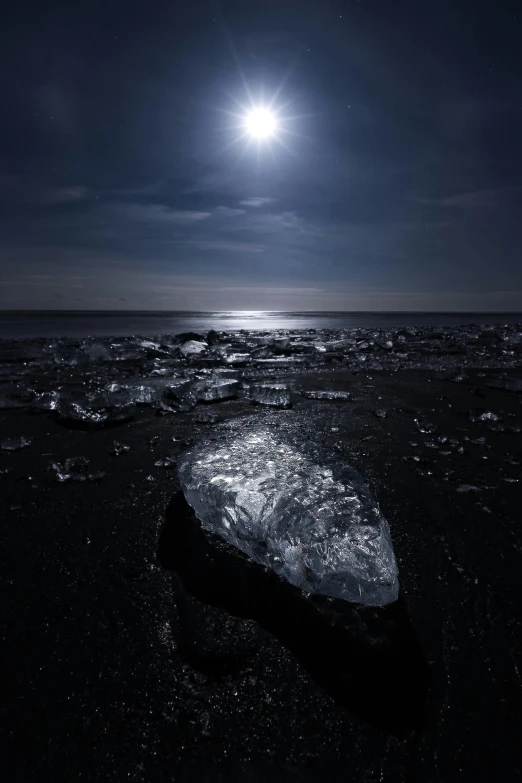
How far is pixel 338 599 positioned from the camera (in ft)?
3.96

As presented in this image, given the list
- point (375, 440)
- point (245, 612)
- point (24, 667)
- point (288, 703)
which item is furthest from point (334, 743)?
point (375, 440)

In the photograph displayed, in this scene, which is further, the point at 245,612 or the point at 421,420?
the point at 421,420

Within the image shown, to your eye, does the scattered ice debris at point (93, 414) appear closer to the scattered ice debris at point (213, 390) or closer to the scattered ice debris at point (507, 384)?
the scattered ice debris at point (213, 390)

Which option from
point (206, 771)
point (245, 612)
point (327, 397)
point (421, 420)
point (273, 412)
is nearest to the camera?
point (206, 771)

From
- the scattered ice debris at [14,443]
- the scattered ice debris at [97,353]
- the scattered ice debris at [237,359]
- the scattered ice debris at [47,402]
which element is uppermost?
the scattered ice debris at [97,353]

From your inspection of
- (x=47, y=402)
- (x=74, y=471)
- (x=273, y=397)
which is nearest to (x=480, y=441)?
(x=273, y=397)

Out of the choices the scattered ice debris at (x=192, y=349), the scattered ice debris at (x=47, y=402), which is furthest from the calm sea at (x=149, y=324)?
the scattered ice debris at (x=47, y=402)

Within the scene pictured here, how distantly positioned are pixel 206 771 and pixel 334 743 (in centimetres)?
31

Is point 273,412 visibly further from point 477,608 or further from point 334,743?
point 334,743

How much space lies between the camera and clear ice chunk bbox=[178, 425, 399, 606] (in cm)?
120

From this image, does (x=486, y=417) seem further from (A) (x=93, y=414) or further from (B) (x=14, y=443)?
(B) (x=14, y=443)

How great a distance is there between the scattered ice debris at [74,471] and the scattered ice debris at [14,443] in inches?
19.5

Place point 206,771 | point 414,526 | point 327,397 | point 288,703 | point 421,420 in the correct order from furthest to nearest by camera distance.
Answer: point 327,397
point 421,420
point 414,526
point 288,703
point 206,771

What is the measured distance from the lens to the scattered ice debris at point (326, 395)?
3.99 meters
